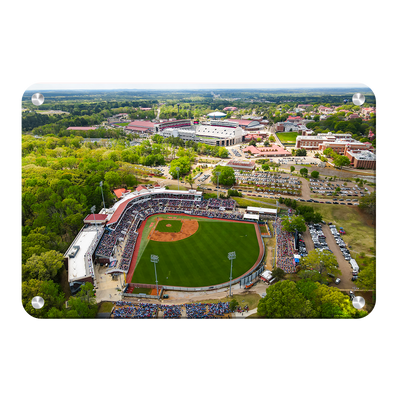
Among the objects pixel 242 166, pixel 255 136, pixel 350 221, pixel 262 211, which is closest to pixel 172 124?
pixel 255 136

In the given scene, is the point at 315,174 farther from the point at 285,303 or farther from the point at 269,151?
the point at 285,303

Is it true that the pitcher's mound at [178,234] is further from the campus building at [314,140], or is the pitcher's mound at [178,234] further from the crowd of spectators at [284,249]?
the campus building at [314,140]

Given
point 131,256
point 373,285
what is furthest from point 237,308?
point 131,256

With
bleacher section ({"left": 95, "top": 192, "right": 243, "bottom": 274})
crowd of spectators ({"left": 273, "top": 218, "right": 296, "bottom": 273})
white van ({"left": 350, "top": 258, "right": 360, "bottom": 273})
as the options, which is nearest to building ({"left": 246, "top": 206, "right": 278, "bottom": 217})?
bleacher section ({"left": 95, "top": 192, "right": 243, "bottom": 274})

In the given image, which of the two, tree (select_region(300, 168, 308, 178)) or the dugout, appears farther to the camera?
tree (select_region(300, 168, 308, 178))

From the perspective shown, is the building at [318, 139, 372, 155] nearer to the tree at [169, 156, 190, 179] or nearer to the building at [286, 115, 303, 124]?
the tree at [169, 156, 190, 179]

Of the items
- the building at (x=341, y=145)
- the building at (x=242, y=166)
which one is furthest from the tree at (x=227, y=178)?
the building at (x=341, y=145)
